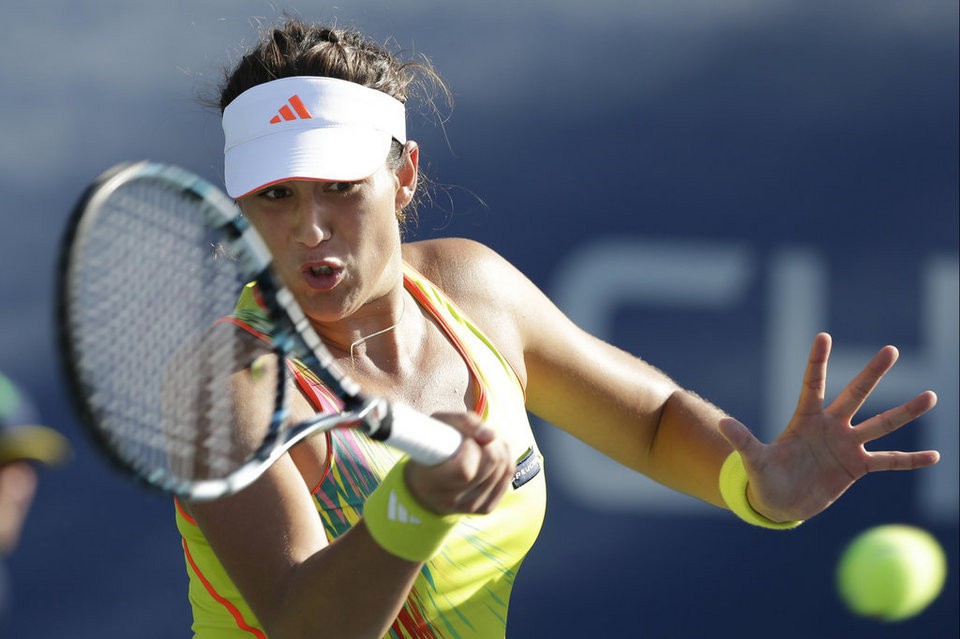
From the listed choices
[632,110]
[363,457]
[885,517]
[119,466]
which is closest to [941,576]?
[885,517]

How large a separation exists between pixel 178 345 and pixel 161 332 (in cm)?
4

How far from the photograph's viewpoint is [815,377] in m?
1.83

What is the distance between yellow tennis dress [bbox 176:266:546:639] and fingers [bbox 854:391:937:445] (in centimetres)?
48

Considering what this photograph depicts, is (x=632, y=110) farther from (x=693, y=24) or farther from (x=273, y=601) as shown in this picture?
(x=273, y=601)

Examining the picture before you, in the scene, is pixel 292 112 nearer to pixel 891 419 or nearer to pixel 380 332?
pixel 380 332

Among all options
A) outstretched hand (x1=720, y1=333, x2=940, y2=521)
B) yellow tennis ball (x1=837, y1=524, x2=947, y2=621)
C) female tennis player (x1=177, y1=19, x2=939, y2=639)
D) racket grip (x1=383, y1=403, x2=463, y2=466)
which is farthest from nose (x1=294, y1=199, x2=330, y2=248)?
yellow tennis ball (x1=837, y1=524, x2=947, y2=621)

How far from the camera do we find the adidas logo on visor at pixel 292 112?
1836 mm

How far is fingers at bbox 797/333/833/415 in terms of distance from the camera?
1.80 meters

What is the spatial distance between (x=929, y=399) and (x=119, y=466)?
1125 mm

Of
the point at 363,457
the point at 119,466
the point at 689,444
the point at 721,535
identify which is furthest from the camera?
the point at 721,535

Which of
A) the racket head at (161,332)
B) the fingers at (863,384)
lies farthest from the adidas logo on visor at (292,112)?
the fingers at (863,384)

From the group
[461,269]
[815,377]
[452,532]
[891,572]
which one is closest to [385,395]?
[452,532]

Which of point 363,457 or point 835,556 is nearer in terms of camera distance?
point 363,457

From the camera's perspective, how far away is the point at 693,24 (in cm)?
329
